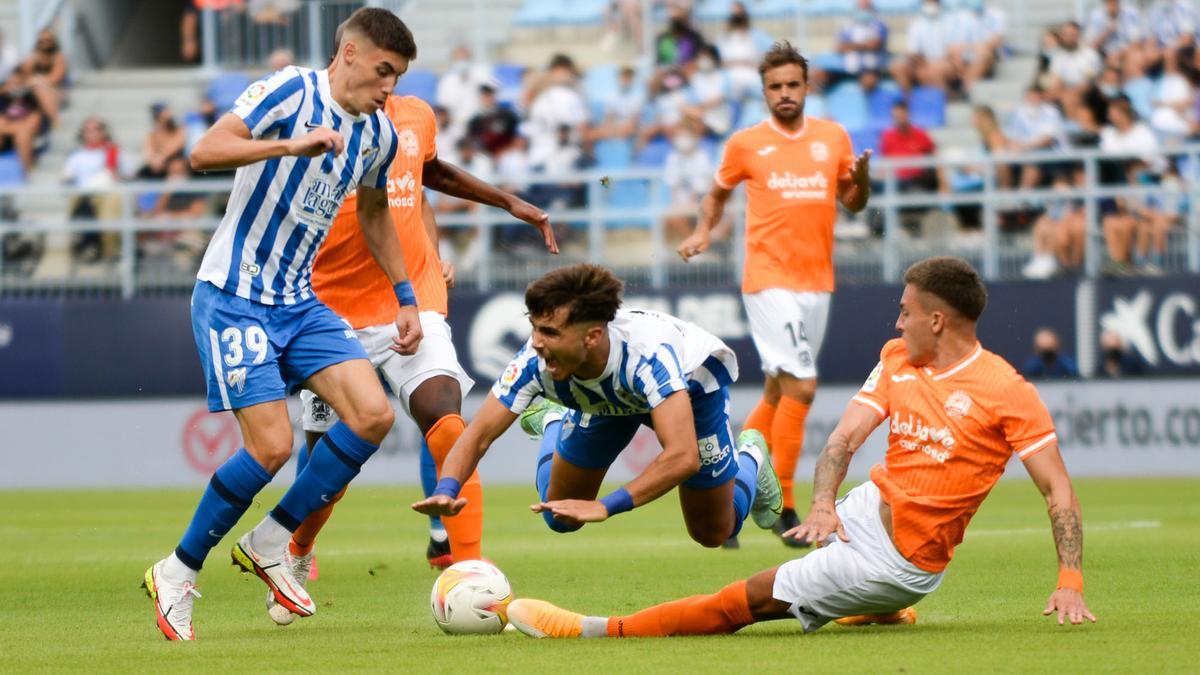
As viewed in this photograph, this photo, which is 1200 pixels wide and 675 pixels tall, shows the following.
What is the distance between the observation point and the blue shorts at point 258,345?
7004 mm

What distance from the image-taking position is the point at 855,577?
623 cm

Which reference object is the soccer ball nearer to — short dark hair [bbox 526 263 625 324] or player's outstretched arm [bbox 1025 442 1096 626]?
short dark hair [bbox 526 263 625 324]

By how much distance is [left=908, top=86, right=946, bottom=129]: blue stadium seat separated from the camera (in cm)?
1920

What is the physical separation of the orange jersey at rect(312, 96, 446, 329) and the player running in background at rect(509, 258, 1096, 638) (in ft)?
9.86

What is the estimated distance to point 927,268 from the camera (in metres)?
6.27

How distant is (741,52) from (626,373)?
44.6 ft

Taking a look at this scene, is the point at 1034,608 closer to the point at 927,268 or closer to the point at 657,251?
the point at 927,268

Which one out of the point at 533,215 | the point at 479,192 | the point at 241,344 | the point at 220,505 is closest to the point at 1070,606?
the point at 220,505

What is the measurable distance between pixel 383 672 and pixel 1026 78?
15.6 metres

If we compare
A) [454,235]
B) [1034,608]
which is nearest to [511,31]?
[454,235]

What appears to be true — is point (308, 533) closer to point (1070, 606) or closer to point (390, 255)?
point (390, 255)

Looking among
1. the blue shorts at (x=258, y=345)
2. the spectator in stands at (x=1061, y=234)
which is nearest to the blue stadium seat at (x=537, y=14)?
the spectator in stands at (x=1061, y=234)


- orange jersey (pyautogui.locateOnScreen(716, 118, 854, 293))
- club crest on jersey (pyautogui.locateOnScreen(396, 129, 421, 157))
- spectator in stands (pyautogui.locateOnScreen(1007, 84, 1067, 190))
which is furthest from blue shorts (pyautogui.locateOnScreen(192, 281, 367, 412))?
spectator in stands (pyautogui.locateOnScreen(1007, 84, 1067, 190))

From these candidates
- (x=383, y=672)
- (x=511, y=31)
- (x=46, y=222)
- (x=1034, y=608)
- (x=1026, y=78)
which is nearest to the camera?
(x=383, y=672)
